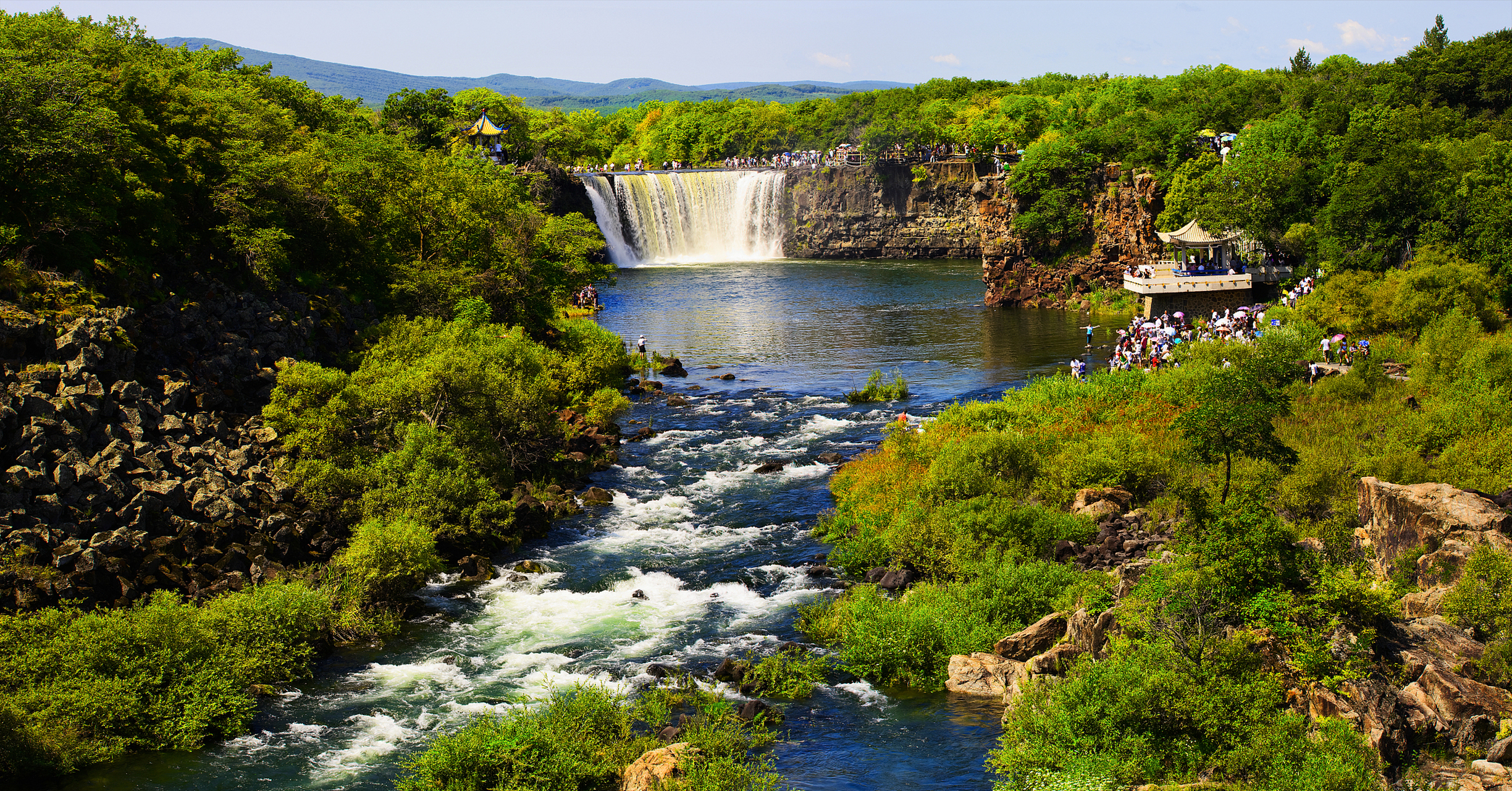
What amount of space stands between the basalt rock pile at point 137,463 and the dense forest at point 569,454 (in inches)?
5.0

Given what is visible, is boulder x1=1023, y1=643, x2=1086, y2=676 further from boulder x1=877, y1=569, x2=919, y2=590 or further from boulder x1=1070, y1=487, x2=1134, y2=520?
boulder x1=1070, y1=487, x2=1134, y2=520

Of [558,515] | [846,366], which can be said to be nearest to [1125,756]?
[558,515]

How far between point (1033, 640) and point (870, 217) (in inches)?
3644

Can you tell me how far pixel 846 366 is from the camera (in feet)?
172

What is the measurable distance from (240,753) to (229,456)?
34.5 feet

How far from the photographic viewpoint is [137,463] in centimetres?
2353

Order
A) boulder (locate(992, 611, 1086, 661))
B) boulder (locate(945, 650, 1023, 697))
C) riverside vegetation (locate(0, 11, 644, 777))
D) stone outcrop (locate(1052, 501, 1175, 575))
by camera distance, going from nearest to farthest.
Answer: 1. boulder (locate(945, 650, 1023, 697))
2. riverside vegetation (locate(0, 11, 644, 777))
3. boulder (locate(992, 611, 1086, 661))
4. stone outcrop (locate(1052, 501, 1175, 575))

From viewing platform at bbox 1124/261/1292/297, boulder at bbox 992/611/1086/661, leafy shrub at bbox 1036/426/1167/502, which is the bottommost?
boulder at bbox 992/611/1086/661

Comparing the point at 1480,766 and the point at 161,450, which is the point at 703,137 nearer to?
the point at 161,450

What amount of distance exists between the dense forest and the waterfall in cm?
4707

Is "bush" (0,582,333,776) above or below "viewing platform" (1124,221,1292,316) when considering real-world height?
below

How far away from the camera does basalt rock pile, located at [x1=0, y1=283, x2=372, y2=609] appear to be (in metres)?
20.9

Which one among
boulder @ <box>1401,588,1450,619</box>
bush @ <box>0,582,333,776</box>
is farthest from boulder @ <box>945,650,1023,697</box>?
bush @ <box>0,582,333,776</box>

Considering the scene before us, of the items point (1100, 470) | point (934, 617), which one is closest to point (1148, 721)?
point (934, 617)
